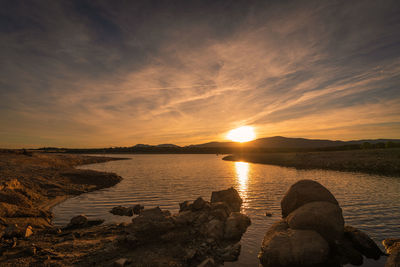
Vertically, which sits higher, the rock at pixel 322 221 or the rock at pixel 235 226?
the rock at pixel 322 221

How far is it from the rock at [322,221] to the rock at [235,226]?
317 cm

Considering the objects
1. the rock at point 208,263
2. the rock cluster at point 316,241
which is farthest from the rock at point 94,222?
the rock cluster at point 316,241

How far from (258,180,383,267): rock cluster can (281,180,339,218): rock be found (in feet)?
0.21

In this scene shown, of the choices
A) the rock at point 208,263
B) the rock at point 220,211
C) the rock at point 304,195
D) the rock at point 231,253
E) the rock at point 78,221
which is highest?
the rock at point 304,195

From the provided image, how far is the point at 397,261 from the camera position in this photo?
324 inches

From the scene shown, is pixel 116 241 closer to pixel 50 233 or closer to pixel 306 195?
pixel 50 233

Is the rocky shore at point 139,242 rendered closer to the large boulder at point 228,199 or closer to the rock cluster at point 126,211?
the rock cluster at point 126,211

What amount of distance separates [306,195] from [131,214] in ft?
44.5

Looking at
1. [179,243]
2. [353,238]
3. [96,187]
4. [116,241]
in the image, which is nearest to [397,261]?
[353,238]

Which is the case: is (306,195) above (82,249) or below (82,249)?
above

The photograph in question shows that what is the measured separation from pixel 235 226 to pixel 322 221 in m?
4.93

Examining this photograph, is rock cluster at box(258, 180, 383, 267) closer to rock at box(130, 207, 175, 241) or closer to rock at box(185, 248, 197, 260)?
rock at box(185, 248, 197, 260)

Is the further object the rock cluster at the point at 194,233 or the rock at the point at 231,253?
the rock cluster at the point at 194,233

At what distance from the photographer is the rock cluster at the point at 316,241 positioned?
9.93 m
